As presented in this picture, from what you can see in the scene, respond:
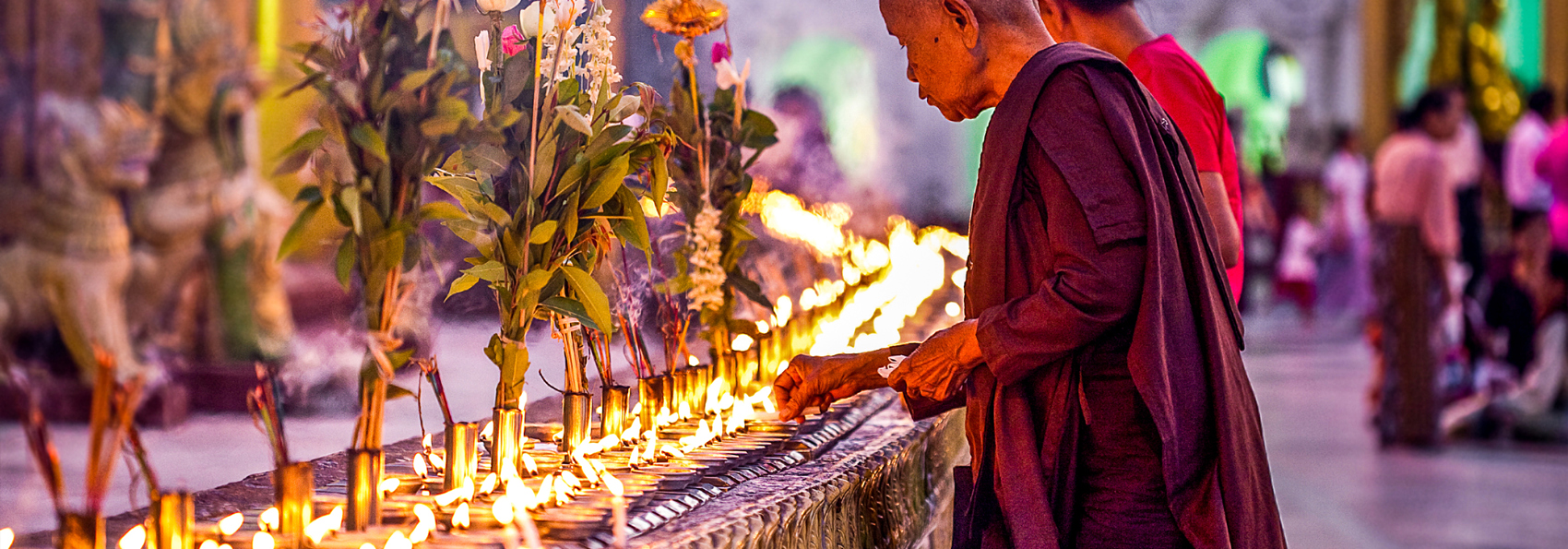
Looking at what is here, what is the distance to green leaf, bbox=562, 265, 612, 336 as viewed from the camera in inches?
60.9

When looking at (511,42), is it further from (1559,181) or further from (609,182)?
(1559,181)

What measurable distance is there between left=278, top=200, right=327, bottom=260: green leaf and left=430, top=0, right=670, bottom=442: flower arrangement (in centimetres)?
16

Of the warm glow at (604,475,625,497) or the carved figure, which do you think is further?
the carved figure

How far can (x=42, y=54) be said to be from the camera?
6094 mm

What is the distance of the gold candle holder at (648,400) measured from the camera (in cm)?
188

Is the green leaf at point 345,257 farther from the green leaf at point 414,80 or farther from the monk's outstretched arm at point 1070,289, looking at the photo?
the monk's outstretched arm at point 1070,289

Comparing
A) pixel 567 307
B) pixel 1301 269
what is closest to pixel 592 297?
pixel 567 307

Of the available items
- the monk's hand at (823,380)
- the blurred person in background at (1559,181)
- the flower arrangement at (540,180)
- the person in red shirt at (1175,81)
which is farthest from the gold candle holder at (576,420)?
the blurred person in background at (1559,181)

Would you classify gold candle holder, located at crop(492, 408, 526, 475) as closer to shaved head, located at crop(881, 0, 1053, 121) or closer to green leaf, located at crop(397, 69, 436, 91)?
green leaf, located at crop(397, 69, 436, 91)

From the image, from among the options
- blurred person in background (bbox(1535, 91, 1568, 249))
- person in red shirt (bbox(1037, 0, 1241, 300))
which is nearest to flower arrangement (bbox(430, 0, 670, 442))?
person in red shirt (bbox(1037, 0, 1241, 300))

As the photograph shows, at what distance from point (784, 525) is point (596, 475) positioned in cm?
23

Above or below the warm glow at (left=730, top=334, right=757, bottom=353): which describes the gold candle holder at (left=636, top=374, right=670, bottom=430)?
below

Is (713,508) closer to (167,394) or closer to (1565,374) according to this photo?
(167,394)

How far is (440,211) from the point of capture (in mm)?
1369
